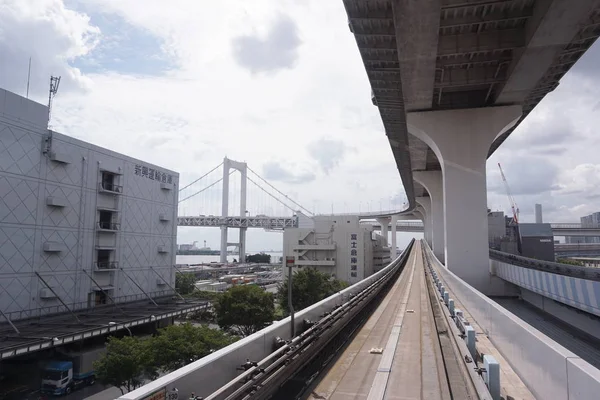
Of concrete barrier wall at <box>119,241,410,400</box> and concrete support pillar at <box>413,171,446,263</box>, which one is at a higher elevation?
concrete support pillar at <box>413,171,446,263</box>

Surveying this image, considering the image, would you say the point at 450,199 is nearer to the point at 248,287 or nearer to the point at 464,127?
the point at 464,127

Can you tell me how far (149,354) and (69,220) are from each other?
11764 mm

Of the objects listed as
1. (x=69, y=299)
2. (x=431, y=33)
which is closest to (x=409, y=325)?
(x=431, y=33)

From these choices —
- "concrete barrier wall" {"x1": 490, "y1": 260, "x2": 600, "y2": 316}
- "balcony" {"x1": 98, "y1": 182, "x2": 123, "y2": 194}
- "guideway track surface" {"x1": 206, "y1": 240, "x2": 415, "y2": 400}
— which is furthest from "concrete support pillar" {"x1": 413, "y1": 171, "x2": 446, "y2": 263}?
"guideway track surface" {"x1": 206, "y1": 240, "x2": 415, "y2": 400}

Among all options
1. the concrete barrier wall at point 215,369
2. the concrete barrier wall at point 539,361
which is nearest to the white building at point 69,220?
the concrete barrier wall at point 215,369

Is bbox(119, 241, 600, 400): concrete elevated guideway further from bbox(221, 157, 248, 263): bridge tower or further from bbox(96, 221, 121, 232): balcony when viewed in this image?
bbox(221, 157, 248, 263): bridge tower

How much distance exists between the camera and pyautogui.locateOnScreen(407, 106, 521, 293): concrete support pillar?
760 inches

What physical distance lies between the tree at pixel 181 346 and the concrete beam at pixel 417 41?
17.4 meters

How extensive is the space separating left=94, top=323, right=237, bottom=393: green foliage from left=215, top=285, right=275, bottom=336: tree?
827cm

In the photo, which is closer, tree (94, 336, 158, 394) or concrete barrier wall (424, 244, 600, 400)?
concrete barrier wall (424, 244, 600, 400)

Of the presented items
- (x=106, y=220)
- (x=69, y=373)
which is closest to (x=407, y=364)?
(x=69, y=373)

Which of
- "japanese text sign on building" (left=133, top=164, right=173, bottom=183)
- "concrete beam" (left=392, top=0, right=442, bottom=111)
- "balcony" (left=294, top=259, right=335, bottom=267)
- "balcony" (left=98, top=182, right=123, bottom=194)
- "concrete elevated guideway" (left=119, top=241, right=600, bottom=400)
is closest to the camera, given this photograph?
"concrete elevated guideway" (left=119, top=241, right=600, bottom=400)

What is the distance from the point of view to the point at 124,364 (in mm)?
20969

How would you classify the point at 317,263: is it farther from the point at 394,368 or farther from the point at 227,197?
the point at 227,197
